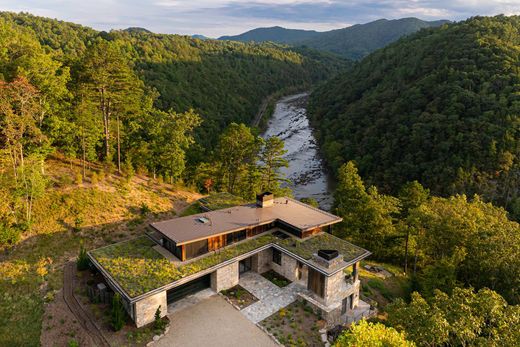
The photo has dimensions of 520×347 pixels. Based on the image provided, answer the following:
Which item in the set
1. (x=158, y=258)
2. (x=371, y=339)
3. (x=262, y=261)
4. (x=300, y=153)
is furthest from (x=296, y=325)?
(x=300, y=153)

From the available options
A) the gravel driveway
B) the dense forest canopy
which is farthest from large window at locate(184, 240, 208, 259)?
the dense forest canopy

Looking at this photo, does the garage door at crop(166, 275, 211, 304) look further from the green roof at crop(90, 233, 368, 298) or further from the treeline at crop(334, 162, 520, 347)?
the treeline at crop(334, 162, 520, 347)

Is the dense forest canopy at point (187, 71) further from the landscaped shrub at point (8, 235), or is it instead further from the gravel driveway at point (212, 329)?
the gravel driveway at point (212, 329)

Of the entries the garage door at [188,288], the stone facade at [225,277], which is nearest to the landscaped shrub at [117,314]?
the garage door at [188,288]

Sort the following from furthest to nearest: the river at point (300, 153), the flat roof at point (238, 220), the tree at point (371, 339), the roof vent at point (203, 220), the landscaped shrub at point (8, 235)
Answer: the river at point (300, 153)
the roof vent at point (203, 220)
the landscaped shrub at point (8, 235)
the flat roof at point (238, 220)
the tree at point (371, 339)

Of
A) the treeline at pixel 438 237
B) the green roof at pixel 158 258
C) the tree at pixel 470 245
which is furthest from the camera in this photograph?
the treeline at pixel 438 237

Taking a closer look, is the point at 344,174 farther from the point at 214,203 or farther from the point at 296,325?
the point at 296,325
